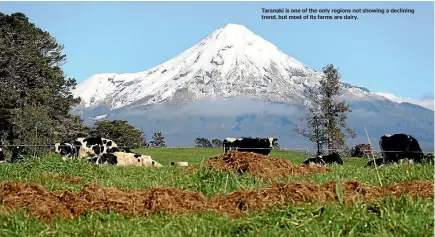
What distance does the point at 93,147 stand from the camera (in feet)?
98.0

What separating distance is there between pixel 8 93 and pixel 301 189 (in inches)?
2021

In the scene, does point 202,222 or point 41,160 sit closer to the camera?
point 202,222

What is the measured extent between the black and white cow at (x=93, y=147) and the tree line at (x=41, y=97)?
525 inches

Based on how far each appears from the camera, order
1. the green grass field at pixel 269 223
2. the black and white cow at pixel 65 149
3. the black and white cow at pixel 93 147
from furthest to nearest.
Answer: the black and white cow at pixel 65 149
the black and white cow at pixel 93 147
the green grass field at pixel 269 223

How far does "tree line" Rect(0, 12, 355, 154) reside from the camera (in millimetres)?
53531

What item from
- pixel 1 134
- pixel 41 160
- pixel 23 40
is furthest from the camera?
pixel 23 40

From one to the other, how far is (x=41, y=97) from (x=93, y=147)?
30071mm

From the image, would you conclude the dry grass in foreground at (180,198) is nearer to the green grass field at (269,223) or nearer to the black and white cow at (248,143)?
the green grass field at (269,223)

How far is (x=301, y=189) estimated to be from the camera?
845 centimetres

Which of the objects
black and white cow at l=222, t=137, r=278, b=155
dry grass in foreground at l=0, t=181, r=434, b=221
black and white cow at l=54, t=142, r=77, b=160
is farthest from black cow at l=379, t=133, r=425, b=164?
dry grass in foreground at l=0, t=181, r=434, b=221

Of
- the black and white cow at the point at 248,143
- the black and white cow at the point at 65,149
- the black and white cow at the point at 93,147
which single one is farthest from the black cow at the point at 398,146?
the black and white cow at the point at 65,149

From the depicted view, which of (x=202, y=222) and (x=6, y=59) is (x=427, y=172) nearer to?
(x=202, y=222)

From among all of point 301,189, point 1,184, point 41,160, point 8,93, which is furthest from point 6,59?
A: point 301,189

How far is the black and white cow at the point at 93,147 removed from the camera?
2973 centimetres
